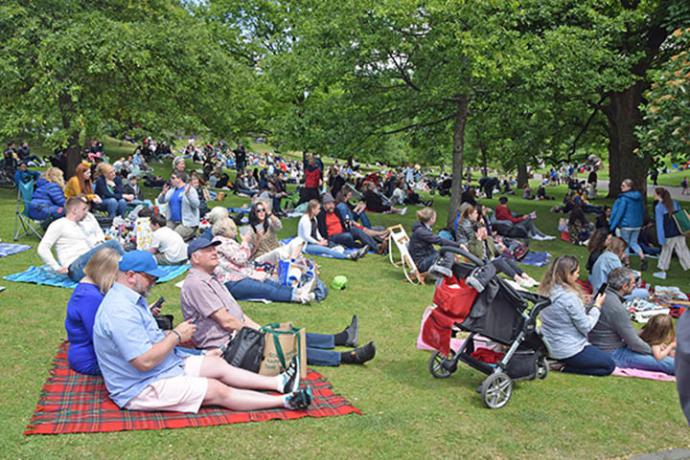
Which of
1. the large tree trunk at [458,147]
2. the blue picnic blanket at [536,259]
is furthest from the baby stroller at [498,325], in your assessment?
the large tree trunk at [458,147]

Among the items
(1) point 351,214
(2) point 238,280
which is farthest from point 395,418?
(1) point 351,214

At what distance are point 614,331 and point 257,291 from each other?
182 inches

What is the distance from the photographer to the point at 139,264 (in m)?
4.66

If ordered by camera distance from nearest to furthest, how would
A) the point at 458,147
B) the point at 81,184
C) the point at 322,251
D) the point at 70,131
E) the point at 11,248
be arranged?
the point at 11,248, the point at 322,251, the point at 81,184, the point at 458,147, the point at 70,131

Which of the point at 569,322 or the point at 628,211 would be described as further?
the point at 628,211

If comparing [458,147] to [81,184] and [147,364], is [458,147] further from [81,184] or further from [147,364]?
[147,364]

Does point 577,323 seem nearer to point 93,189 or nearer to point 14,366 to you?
point 14,366

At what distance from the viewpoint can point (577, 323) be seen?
6.24m

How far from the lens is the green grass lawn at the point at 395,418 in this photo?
4402 millimetres

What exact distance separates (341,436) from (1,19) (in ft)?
55.9

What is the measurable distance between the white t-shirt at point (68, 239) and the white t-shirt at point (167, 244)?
138 centimetres

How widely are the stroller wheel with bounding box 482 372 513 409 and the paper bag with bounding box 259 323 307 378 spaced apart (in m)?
1.65

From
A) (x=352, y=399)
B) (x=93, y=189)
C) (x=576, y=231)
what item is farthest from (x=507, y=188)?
(x=352, y=399)

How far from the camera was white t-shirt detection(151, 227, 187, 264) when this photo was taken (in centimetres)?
1054
